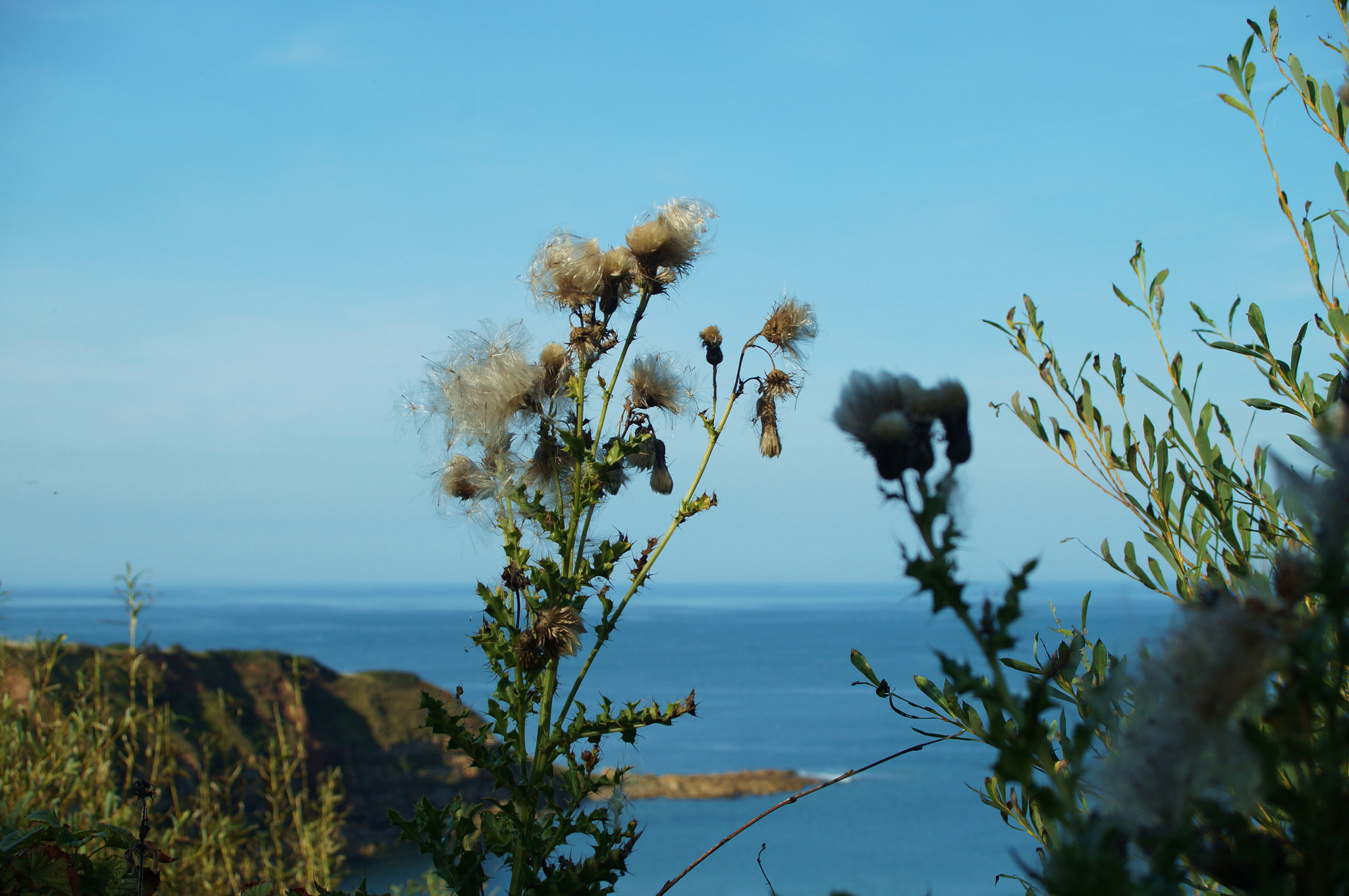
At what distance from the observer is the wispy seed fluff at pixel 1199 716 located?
82 cm

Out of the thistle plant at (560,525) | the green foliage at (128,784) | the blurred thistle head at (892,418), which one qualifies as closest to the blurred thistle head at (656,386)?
the thistle plant at (560,525)

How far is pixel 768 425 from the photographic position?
2520 millimetres

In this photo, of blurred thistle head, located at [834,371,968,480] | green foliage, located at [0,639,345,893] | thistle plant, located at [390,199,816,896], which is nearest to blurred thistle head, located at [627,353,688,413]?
thistle plant, located at [390,199,816,896]

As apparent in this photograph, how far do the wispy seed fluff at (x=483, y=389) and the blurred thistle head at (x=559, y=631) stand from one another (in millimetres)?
603

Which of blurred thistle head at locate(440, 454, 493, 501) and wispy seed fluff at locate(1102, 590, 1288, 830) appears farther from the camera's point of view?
blurred thistle head at locate(440, 454, 493, 501)

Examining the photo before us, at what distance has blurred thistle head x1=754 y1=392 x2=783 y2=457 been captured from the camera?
8.21ft

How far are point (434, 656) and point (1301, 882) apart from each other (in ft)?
326

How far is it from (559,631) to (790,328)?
3.44ft

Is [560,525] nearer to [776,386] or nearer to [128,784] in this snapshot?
[776,386]

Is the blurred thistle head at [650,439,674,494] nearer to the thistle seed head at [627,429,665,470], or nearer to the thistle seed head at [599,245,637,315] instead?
the thistle seed head at [627,429,665,470]

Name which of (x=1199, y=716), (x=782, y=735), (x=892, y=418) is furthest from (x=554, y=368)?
(x=782, y=735)

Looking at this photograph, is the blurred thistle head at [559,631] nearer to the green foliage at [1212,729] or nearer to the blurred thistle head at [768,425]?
the blurred thistle head at [768,425]

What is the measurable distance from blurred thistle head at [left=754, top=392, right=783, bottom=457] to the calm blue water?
609mm

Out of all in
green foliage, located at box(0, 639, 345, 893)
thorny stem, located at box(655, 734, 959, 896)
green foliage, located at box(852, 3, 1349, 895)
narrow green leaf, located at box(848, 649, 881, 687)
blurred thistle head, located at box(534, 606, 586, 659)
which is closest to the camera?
green foliage, located at box(852, 3, 1349, 895)
